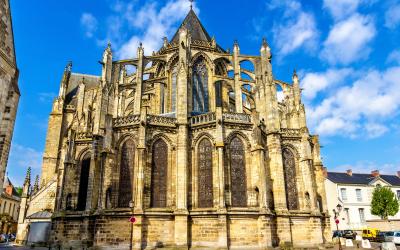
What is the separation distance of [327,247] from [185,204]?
9405 millimetres

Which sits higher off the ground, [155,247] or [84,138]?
[84,138]

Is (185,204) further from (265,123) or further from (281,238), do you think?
(265,123)

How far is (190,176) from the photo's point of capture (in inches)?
734

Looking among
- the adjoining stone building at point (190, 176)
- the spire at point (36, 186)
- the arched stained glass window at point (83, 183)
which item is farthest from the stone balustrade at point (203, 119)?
the spire at point (36, 186)

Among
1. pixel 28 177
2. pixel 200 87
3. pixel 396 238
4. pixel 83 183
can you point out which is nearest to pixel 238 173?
pixel 200 87

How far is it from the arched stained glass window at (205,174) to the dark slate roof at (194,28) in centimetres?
1232

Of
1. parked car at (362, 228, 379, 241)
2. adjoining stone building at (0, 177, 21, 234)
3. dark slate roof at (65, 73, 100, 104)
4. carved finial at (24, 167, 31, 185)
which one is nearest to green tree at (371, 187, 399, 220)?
parked car at (362, 228, 379, 241)

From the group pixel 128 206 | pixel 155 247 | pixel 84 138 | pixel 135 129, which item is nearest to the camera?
pixel 155 247

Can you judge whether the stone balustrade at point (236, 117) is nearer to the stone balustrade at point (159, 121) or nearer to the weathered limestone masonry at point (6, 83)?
the stone balustrade at point (159, 121)

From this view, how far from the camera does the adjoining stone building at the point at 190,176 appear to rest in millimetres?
17250

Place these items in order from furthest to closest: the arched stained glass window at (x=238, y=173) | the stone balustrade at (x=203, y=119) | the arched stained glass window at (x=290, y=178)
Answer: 1. the arched stained glass window at (x=290, y=178)
2. the stone balustrade at (x=203, y=119)
3. the arched stained glass window at (x=238, y=173)

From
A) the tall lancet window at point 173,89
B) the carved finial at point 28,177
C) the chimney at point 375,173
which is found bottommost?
the carved finial at point 28,177

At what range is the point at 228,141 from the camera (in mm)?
19141

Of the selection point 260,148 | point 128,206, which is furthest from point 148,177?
point 260,148
